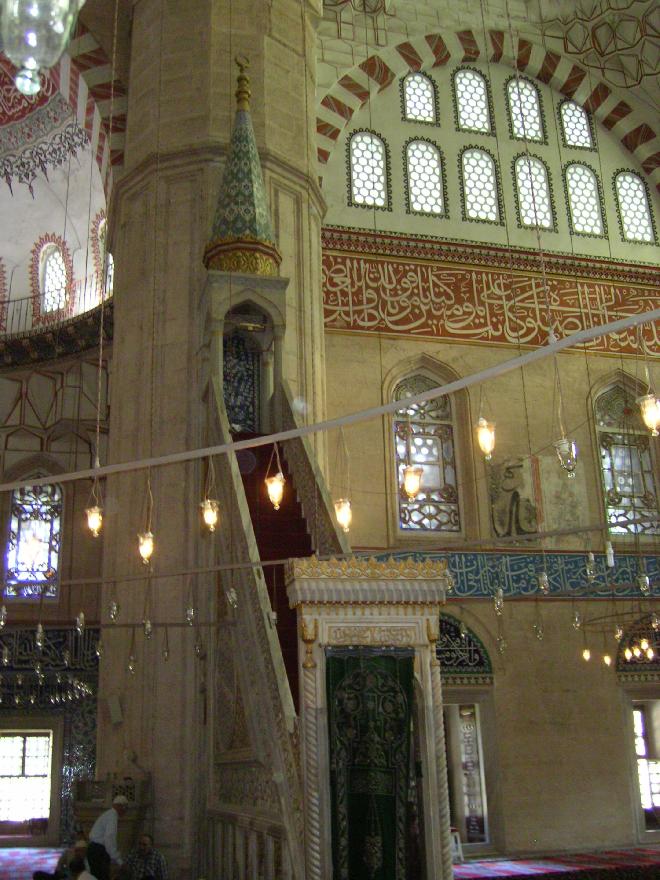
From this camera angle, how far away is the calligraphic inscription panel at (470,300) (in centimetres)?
947

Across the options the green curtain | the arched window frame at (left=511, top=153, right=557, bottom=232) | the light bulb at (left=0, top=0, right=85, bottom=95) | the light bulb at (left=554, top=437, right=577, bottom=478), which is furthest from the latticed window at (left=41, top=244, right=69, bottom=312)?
the light bulb at (left=0, top=0, right=85, bottom=95)

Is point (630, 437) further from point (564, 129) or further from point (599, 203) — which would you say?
point (564, 129)

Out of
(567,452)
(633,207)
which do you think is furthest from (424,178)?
(567,452)

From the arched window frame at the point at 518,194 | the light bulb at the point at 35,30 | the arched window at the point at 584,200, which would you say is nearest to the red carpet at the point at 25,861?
the light bulb at the point at 35,30

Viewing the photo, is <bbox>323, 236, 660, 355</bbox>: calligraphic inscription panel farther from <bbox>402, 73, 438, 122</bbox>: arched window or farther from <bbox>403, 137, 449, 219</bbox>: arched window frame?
<bbox>402, 73, 438, 122</bbox>: arched window

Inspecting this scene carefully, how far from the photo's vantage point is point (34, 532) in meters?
10.9

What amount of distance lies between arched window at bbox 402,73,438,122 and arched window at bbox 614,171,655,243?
2.22 metres

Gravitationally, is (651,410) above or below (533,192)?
below

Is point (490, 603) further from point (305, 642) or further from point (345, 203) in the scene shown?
point (305, 642)

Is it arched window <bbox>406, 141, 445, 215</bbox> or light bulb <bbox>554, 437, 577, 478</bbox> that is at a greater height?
arched window <bbox>406, 141, 445, 215</bbox>

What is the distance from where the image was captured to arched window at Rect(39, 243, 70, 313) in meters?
11.9

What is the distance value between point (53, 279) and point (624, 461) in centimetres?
700

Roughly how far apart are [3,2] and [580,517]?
838 cm

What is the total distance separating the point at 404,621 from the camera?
4688 millimetres
